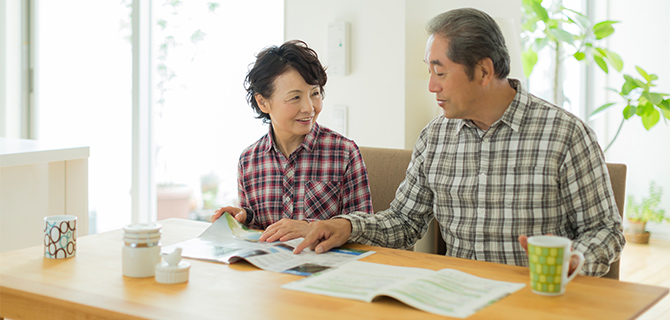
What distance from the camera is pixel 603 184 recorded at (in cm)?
155

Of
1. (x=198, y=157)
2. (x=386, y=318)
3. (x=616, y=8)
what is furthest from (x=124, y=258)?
(x=616, y=8)

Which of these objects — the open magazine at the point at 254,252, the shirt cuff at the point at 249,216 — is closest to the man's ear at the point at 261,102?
the shirt cuff at the point at 249,216

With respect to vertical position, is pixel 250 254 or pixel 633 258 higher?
pixel 250 254

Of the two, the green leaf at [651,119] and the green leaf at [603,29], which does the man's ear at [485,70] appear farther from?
the green leaf at [651,119]

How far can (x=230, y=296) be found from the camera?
1165mm

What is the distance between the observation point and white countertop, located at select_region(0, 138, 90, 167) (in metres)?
2.42

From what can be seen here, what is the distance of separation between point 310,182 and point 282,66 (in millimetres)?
353

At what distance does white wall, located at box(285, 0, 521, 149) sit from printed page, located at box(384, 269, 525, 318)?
142cm

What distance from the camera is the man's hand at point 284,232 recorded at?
1.57 metres

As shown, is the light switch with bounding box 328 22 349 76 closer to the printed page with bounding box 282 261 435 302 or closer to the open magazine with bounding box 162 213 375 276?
the open magazine with bounding box 162 213 375 276

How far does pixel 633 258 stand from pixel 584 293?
3461mm

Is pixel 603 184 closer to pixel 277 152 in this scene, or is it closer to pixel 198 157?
pixel 277 152

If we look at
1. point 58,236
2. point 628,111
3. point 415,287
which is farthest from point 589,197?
point 628,111

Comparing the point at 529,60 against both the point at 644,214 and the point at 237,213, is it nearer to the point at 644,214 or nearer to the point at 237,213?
the point at 644,214
